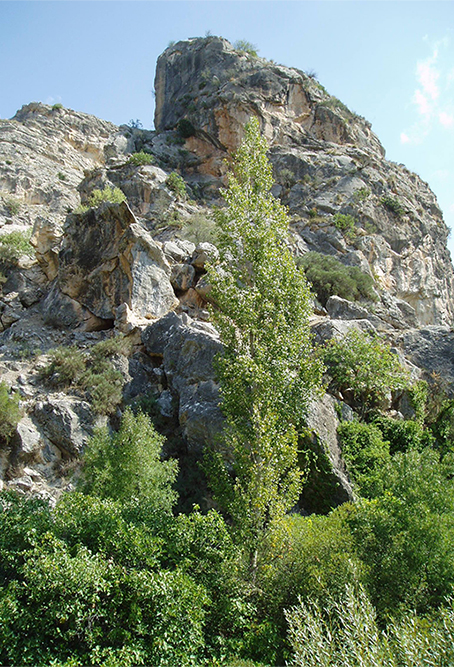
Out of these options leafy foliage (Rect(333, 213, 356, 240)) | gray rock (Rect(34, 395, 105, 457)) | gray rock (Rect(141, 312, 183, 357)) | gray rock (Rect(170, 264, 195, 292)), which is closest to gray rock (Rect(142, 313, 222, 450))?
gray rock (Rect(141, 312, 183, 357))

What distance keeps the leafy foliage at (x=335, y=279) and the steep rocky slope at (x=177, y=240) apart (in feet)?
4.93

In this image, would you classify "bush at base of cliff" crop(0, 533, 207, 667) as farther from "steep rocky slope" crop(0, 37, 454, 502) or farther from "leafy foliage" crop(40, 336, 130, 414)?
"leafy foliage" crop(40, 336, 130, 414)

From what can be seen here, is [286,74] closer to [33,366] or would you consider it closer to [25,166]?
[25,166]

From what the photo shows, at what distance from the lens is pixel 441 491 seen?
828 centimetres

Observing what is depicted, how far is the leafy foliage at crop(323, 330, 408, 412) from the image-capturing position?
15.5 metres

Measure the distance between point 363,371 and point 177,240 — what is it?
14012 mm

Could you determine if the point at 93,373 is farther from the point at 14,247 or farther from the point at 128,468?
the point at 14,247

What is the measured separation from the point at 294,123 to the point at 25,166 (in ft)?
79.5

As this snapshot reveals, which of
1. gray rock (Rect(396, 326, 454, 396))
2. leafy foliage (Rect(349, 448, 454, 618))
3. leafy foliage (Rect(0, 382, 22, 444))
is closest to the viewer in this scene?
leafy foliage (Rect(349, 448, 454, 618))

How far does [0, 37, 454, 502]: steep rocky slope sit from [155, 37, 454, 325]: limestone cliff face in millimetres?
171

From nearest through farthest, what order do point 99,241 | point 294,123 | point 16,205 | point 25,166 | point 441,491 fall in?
1. point 441,491
2. point 99,241
3. point 16,205
4. point 25,166
5. point 294,123

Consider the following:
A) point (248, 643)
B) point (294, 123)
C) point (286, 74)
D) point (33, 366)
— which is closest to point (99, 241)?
point (33, 366)

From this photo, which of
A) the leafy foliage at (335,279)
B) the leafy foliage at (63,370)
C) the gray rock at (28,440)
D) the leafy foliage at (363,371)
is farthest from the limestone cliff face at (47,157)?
the leafy foliage at (363,371)

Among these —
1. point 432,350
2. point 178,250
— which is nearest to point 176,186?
point 178,250
